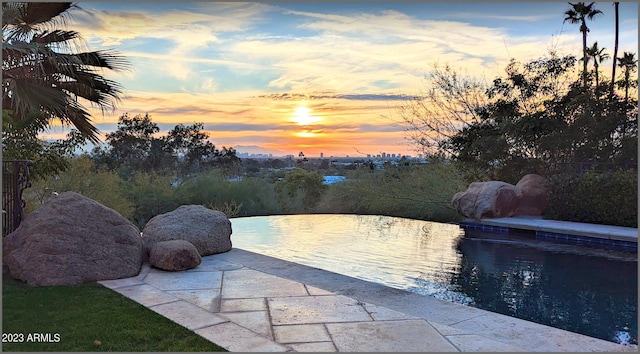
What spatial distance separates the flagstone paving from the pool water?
0.66 metres

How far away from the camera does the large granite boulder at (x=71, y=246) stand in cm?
450

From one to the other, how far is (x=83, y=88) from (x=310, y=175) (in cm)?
966

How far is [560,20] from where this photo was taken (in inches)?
459

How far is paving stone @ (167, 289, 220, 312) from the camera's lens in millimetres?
3879

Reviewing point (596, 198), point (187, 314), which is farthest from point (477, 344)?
point (596, 198)

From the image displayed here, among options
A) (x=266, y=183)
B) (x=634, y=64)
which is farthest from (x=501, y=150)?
(x=266, y=183)

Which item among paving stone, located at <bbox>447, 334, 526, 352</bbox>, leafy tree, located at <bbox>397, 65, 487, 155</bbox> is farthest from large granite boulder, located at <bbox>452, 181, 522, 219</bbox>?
paving stone, located at <bbox>447, 334, 526, 352</bbox>

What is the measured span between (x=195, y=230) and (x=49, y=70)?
2.51 meters

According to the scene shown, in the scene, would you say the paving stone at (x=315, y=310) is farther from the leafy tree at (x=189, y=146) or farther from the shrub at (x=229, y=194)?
the leafy tree at (x=189, y=146)

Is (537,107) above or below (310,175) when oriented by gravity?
above

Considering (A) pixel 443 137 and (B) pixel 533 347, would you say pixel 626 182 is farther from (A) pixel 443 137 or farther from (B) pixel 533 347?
(B) pixel 533 347

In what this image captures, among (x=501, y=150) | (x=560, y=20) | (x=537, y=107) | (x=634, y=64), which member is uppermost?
(x=560, y=20)

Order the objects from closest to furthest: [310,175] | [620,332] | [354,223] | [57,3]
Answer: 1. [620,332]
2. [57,3]
3. [354,223]
4. [310,175]

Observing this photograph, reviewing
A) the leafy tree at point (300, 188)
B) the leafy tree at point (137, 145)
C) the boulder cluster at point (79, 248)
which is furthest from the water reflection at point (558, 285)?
the leafy tree at point (137, 145)
